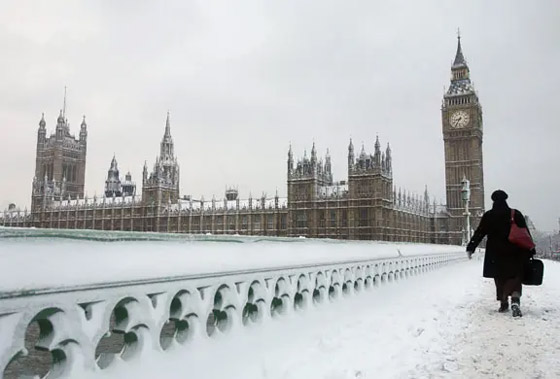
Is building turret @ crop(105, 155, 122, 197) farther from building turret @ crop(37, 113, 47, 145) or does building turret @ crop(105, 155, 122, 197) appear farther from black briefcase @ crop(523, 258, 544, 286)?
black briefcase @ crop(523, 258, 544, 286)

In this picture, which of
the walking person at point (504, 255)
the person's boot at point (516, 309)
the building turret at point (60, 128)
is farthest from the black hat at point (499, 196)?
the building turret at point (60, 128)

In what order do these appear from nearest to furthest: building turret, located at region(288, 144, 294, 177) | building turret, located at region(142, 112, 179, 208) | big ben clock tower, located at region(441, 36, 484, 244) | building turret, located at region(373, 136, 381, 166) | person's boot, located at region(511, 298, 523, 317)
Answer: person's boot, located at region(511, 298, 523, 317) < building turret, located at region(373, 136, 381, 166) < building turret, located at region(288, 144, 294, 177) < big ben clock tower, located at region(441, 36, 484, 244) < building turret, located at region(142, 112, 179, 208)

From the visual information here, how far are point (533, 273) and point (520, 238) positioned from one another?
614mm

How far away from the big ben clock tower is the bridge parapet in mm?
67363

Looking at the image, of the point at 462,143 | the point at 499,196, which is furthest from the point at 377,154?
the point at 499,196

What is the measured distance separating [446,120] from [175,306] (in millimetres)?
79355

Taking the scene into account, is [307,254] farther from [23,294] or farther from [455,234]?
[455,234]

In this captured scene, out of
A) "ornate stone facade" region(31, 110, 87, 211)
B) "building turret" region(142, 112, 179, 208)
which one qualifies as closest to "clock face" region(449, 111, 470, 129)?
"building turret" region(142, 112, 179, 208)

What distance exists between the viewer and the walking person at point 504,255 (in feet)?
22.8

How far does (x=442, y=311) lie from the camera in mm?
7125

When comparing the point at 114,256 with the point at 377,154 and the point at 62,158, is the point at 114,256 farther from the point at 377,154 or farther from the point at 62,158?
the point at 62,158

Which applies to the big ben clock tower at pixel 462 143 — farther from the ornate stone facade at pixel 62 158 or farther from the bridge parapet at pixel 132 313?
the ornate stone facade at pixel 62 158

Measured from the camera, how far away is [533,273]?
7.02m

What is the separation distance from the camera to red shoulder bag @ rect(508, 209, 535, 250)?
273 inches
